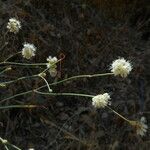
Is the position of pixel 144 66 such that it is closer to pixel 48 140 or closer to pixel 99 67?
pixel 99 67

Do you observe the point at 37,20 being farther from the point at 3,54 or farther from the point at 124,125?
the point at 124,125

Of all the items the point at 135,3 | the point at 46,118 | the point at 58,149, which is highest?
the point at 135,3

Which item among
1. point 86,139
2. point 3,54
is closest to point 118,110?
point 86,139

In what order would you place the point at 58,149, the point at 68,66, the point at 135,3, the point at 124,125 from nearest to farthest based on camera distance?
the point at 58,149, the point at 124,125, the point at 68,66, the point at 135,3

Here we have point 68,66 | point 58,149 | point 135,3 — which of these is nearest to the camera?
point 58,149

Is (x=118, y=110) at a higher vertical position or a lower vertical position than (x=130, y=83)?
lower

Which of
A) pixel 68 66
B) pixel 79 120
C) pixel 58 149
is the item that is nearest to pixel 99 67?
pixel 68 66

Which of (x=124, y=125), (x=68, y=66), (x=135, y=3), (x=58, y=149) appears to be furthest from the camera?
(x=135, y=3)

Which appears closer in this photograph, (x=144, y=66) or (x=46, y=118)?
(x=46, y=118)

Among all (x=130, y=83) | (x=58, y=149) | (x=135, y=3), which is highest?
(x=135, y=3)
